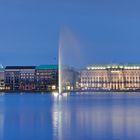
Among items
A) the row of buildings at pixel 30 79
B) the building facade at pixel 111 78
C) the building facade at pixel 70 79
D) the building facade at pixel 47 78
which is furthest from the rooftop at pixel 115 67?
the row of buildings at pixel 30 79

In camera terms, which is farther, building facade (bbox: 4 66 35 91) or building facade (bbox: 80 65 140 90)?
building facade (bbox: 4 66 35 91)

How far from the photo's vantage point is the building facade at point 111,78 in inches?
5404

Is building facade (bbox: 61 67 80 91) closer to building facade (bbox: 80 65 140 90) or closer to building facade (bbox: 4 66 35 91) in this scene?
building facade (bbox: 80 65 140 90)

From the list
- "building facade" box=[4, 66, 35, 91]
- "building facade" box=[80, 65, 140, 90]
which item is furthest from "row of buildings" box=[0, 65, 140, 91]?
"building facade" box=[4, 66, 35, 91]

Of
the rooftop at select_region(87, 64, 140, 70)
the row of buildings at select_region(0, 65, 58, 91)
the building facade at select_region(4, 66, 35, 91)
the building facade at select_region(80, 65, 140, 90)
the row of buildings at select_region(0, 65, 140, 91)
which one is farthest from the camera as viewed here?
the building facade at select_region(4, 66, 35, 91)

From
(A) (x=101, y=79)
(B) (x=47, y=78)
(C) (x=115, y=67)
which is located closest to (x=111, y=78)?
(A) (x=101, y=79)

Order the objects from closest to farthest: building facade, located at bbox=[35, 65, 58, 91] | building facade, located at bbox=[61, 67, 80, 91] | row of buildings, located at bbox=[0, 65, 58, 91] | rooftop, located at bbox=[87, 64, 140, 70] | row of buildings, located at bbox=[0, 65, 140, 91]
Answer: building facade, located at bbox=[61, 67, 80, 91], row of buildings, located at bbox=[0, 65, 140, 91], rooftop, located at bbox=[87, 64, 140, 70], building facade, located at bbox=[35, 65, 58, 91], row of buildings, located at bbox=[0, 65, 58, 91]

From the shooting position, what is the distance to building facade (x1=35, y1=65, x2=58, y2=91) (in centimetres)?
14712

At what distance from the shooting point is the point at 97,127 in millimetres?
28141

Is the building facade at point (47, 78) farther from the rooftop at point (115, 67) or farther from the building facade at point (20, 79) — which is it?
the rooftop at point (115, 67)

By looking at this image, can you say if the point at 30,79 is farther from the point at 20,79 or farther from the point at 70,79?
the point at 70,79

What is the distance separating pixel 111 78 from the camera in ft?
451

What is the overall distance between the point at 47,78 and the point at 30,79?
4.97 metres

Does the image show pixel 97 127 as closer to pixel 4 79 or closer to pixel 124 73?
pixel 124 73
